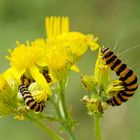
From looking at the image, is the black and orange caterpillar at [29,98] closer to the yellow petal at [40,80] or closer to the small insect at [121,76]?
the yellow petal at [40,80]

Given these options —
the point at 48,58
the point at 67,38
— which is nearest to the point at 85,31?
the point at 67,38

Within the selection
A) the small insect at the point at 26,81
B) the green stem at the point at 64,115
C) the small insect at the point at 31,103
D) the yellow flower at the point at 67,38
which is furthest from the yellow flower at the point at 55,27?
the small insect at the point at 31,103

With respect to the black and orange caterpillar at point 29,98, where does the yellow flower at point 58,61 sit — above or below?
above

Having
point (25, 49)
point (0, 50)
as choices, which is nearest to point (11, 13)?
point (0, 50)

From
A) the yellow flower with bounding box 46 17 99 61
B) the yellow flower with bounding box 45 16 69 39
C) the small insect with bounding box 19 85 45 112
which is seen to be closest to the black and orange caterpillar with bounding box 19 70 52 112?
the small insect with bounding box 19 85 45 112

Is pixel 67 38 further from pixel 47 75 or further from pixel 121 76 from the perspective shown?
pixel 121 76

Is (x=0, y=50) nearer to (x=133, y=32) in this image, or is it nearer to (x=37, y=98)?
(x=133, y=32)
